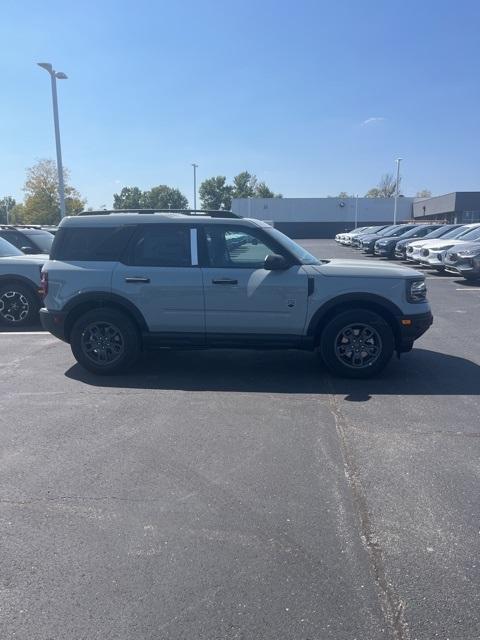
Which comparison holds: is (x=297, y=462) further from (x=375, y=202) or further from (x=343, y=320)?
(x=375, y=202)

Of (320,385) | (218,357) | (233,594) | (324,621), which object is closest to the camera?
(324,621)

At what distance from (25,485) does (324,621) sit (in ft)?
8.03

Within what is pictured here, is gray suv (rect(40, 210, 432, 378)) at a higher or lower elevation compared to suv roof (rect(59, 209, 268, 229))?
lower

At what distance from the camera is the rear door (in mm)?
6898

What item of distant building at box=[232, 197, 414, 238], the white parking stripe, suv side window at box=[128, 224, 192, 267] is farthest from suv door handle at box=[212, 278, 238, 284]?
distant building at box=[232, 197, 414, 238]

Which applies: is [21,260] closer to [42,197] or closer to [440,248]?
[440,248]

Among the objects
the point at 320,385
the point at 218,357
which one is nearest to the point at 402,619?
the point at 320,385

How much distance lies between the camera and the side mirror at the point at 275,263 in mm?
6672

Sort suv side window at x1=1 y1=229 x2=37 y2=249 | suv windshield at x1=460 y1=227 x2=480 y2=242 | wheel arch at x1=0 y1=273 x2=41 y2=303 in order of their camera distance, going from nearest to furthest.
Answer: wheel arch at x1=0 y1=273 x2=41 y2=303
suv side window at x1=1 y1=229 x2=37 y2=249
suv windshield at x1=460 y1=227 x2=480 y2=242

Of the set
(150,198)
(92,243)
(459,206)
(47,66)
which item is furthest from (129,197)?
(92,243)

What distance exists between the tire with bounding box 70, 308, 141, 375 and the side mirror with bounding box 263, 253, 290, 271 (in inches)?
70.8

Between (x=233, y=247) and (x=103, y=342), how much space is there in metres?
1.96

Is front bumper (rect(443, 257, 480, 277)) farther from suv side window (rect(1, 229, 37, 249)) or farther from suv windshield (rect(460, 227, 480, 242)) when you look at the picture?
suv side window (rect(1, 229, 37, 249))

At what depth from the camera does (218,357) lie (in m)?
8.03
